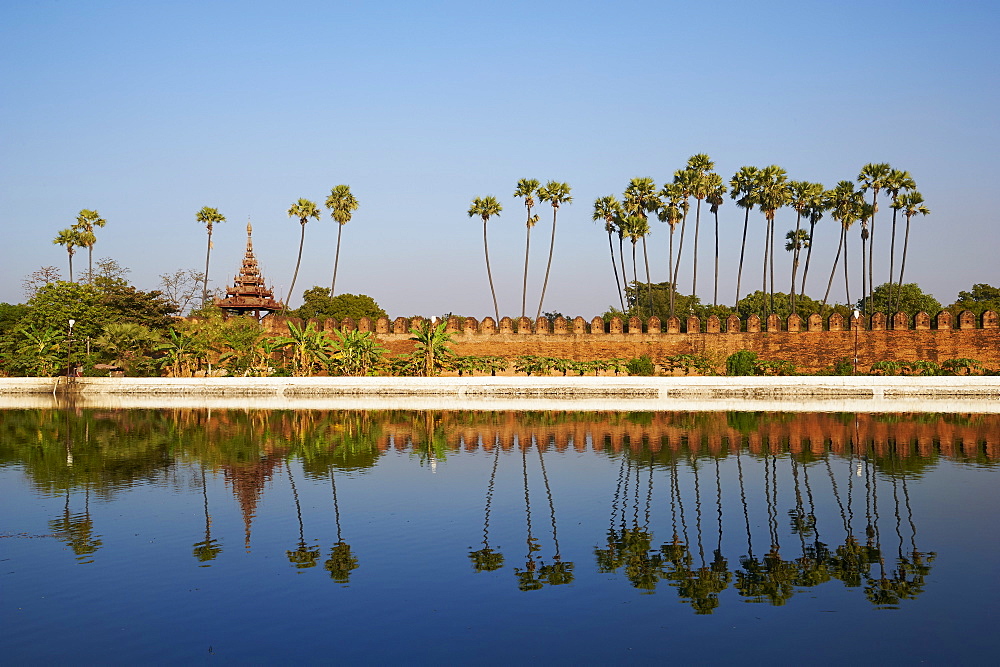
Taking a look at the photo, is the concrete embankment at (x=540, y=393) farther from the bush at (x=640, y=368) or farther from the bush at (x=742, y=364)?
the bush at (x=640, y=368)

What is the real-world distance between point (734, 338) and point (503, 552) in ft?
137

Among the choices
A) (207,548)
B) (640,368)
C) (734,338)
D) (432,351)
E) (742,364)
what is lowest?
(207,548)

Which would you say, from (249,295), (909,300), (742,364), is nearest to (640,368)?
(742,364)

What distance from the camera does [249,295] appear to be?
59.4m

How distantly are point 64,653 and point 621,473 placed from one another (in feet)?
35.7

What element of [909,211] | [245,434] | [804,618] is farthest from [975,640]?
[909,211]

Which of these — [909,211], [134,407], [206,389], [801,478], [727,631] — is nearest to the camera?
[727,631]

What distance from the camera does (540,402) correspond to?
31906mm

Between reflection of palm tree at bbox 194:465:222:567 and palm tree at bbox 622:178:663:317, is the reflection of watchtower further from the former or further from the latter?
reflection of palm tree at bbox 194:465:222:567

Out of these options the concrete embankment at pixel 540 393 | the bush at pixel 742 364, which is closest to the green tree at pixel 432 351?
the concrete embankment at pixel 540 393

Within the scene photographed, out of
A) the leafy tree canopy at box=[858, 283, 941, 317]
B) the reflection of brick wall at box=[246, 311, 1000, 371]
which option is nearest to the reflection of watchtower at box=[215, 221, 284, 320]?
the reflection of brick wall at box=[246, 311, 1000, 371]

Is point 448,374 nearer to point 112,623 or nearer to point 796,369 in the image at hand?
point 796,369

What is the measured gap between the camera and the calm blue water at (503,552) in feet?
27.1

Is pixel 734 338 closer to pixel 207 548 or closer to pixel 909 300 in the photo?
pixel 909 300
